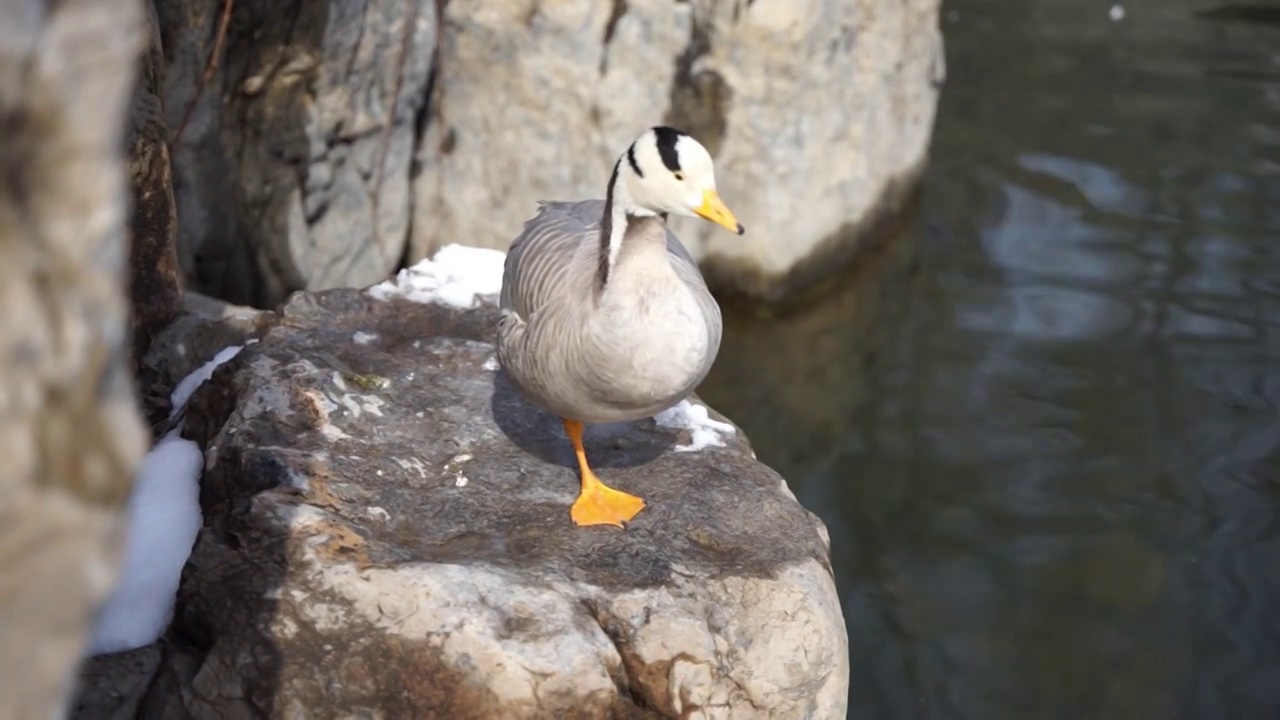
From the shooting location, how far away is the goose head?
3012 millimetres

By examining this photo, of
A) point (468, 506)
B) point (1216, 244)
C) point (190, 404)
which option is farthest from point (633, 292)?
point (1216, 244)

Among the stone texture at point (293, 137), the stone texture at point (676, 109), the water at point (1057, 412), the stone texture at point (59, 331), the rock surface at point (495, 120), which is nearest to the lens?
the stone texture at point (59, 331)

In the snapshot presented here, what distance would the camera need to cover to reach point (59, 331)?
135cm

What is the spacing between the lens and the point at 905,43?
26.4 ft

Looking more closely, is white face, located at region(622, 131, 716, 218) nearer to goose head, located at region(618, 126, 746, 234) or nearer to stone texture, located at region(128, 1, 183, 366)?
goose head, located at region(618, 126, 746, 234)

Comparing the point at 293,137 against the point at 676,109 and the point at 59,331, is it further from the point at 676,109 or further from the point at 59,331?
the point at 59,331

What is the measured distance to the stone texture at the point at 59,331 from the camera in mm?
1291

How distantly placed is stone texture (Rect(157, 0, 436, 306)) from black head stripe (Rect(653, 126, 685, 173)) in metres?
2.85

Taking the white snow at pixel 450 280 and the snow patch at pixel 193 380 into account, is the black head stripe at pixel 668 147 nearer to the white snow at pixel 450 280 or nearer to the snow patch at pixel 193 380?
the white snow at pixel 450 280

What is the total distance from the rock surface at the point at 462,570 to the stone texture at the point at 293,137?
186cm

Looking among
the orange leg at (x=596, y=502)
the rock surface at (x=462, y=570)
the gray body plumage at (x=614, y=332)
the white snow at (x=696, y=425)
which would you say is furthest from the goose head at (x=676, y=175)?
the white snow at (x=696, y=425)

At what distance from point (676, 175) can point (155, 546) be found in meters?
1.68

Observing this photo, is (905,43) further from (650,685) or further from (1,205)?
(1,205)

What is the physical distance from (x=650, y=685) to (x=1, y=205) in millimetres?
2068
